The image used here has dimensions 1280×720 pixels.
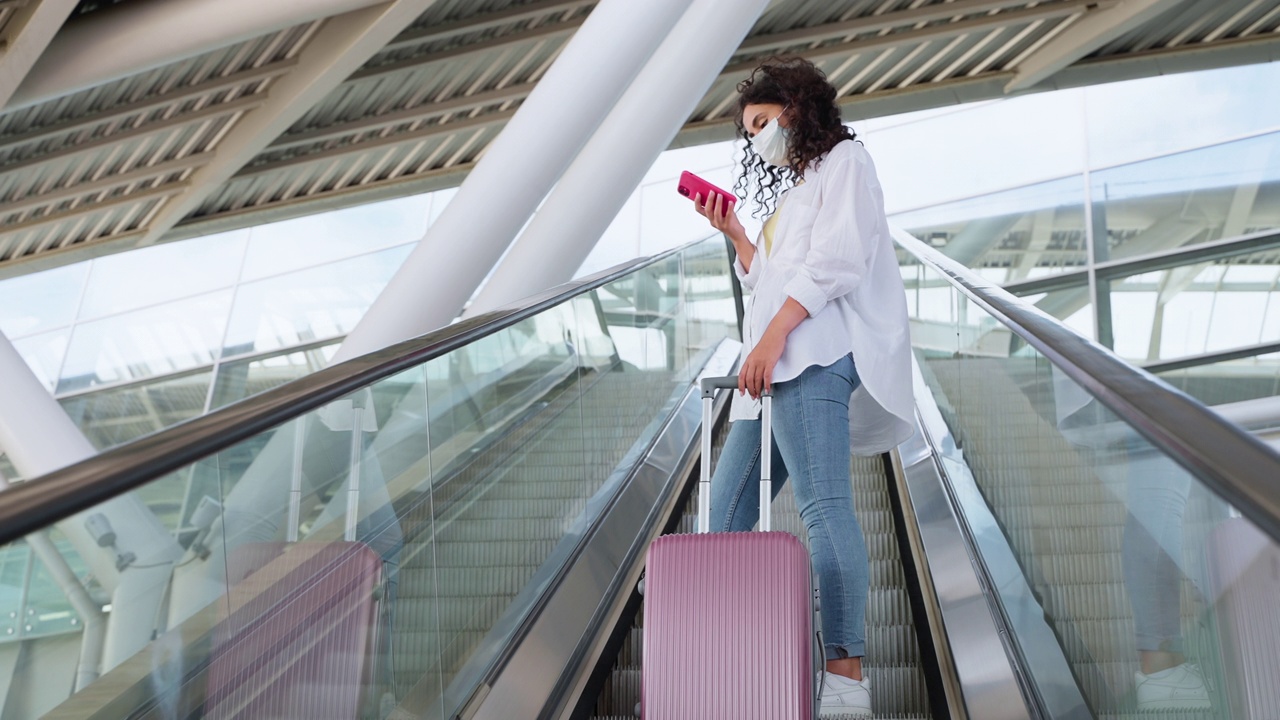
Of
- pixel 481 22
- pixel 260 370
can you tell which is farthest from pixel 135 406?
pixel 481 22

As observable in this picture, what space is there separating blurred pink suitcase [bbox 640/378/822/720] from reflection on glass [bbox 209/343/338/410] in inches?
648

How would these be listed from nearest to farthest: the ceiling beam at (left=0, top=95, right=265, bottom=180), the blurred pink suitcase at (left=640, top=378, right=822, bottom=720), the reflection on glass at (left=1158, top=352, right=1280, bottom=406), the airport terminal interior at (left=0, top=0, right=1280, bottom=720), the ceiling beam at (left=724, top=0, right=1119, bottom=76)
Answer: the airport terminal interior at (left=0, top=0, right=1280, bottom=720)
the blurred pink suitcase at (left=640, top=378, right=822, bottom=720)
the reflection on glass at (left=1158, top=352, right=1280, bottom=406)
the ceiling beam at (left=0, top=95, right=265, bottom=180)
the ceiling beam at (left=724, top=0, right=1119, bottom=76)

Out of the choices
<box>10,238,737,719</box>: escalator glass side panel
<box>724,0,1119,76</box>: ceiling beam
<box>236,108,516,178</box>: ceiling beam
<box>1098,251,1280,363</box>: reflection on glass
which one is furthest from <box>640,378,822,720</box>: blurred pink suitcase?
<box>236,108,516,178</box>: ceiling beam

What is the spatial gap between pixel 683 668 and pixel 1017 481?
1.33 meters

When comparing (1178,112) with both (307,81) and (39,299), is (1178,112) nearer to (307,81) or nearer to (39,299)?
(307,81)

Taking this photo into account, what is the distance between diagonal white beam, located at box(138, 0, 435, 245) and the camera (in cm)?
1102

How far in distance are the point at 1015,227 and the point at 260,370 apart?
11949mm

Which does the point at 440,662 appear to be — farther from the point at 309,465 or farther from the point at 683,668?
the point at 309,465

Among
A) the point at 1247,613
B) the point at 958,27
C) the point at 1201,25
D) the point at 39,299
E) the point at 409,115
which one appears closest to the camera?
the point at 1247,613

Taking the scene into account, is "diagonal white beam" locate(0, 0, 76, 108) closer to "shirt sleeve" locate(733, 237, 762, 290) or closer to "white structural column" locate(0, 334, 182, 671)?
"shirt sleeve" locate(733, 237, 762, 290)

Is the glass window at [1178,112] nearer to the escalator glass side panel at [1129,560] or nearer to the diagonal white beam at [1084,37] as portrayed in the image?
the diagonal white beam at [1084,37]

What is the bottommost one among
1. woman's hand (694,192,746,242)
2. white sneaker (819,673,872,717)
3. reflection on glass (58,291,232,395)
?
white sneaker (819,673,872,717)

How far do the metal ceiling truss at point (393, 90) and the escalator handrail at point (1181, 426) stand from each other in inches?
372

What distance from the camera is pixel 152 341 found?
19.1m
